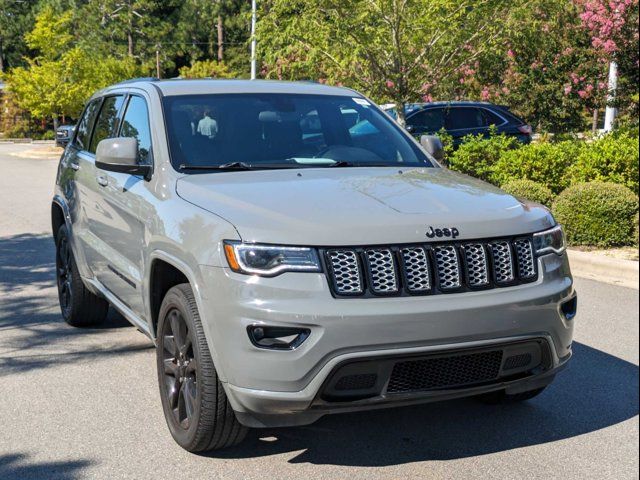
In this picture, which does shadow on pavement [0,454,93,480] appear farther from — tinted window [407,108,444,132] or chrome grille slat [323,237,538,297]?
tinted window [407,108,444,132]

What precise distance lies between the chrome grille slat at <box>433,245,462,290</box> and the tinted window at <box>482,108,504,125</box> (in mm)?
14786

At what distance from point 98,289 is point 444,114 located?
42.4 feet

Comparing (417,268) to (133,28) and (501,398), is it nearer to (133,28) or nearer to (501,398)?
(501,398)

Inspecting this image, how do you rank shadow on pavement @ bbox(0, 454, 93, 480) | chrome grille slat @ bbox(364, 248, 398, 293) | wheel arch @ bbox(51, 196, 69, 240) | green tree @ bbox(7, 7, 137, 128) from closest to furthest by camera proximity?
chrome grille slat @ bbox(364, 248, 398, 293), shadow on pavement @ bbox(0, 454, 93, 480), wheel arch @ bbox(51, 196, 69, 240), green tree @ bbox(7, 7, 137, 128)

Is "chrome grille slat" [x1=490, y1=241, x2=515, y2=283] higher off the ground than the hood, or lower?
lower

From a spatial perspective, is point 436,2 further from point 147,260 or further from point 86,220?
point 147,260

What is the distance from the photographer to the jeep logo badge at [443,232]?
3.80 metres

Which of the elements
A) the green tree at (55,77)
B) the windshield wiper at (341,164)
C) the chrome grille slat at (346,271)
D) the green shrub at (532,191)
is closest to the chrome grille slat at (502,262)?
the chrome grille slat at (346,271)

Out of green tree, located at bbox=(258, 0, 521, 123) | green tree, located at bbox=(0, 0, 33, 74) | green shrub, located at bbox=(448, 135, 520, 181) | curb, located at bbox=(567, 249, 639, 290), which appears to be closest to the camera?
curb, located at bbox=(567, 249, 639, 290)

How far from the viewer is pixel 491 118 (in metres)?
18.2

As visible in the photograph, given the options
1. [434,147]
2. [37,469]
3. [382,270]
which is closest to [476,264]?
[382,270]

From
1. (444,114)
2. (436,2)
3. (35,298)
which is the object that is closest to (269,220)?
(35,298)

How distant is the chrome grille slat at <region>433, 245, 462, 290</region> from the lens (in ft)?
12.5

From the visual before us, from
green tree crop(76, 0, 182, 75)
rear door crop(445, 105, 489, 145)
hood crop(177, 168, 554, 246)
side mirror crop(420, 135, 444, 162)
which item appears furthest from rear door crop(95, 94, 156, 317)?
green tree crop(76, 0, 182, 75)
